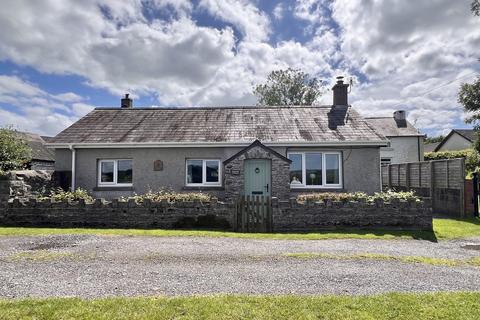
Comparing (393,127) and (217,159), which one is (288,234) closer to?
(217,159)

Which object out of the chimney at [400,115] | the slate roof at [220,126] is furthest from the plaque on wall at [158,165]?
the chimney at [400,115]

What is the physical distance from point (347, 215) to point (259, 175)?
14.0 ft

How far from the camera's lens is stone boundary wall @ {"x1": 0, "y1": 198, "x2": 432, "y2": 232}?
10.1m

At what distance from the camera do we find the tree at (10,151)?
1548cm

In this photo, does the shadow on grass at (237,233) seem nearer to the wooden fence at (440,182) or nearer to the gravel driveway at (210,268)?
the gravel driveway at (210,268)

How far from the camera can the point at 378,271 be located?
5.99 meters

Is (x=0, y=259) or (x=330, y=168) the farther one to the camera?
(x=330, y=168)

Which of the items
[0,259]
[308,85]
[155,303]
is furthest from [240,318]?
[308,85]

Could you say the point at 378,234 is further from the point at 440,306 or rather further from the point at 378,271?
the point at 440,306

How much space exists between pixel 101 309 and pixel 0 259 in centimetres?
393

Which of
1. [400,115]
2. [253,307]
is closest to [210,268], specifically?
[253,307]

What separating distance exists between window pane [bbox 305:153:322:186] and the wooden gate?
4.56 meters

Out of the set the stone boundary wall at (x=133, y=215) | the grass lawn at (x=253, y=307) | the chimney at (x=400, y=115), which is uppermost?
the chimney at (x=400, y=115)

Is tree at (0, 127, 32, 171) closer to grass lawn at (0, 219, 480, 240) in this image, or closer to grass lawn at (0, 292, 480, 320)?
grass lawn at (0, 219, 480, 240)
